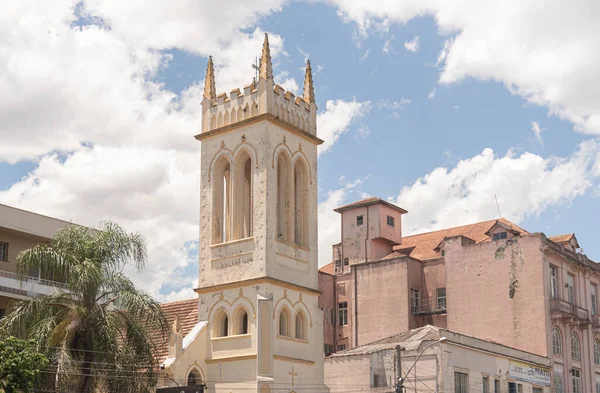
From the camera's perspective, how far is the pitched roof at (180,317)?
37.4 m

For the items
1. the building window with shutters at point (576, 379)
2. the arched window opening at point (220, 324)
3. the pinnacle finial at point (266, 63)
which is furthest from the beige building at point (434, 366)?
the pinnacle finial at point (266, 63)

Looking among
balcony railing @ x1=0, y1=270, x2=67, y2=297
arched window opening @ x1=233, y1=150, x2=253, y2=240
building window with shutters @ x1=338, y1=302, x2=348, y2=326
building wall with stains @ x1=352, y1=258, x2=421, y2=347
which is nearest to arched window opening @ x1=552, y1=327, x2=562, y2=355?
building wall with stains @ x1=352, y1=258, x2=421, y2=347

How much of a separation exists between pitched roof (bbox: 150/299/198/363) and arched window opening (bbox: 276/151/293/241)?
5282 millimetres

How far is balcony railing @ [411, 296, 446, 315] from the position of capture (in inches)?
2238

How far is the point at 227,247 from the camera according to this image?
1497 inches

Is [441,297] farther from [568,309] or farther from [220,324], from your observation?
[220,324]

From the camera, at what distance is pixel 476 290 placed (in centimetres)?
5341

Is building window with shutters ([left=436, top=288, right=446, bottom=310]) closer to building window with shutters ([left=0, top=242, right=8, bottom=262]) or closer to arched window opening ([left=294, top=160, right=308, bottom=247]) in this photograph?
arched window opening ([left=294, top=160, right=308, bottom=247])

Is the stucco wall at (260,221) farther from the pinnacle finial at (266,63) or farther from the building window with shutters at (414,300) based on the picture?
the building window with shutters at (414,300)

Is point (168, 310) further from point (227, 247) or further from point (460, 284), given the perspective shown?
point (460, 284)

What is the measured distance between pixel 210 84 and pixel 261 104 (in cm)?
372

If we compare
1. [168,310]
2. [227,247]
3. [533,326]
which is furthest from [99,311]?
[533,326]

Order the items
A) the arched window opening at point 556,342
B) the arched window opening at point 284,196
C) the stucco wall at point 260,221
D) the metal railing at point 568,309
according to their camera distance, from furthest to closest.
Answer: the arched window opening at point 556,342, the metal railing at point 568,309, the arched window opening at point 284,196, the stucco wall at point 260,221

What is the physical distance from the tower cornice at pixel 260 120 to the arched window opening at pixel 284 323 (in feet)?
25.0
